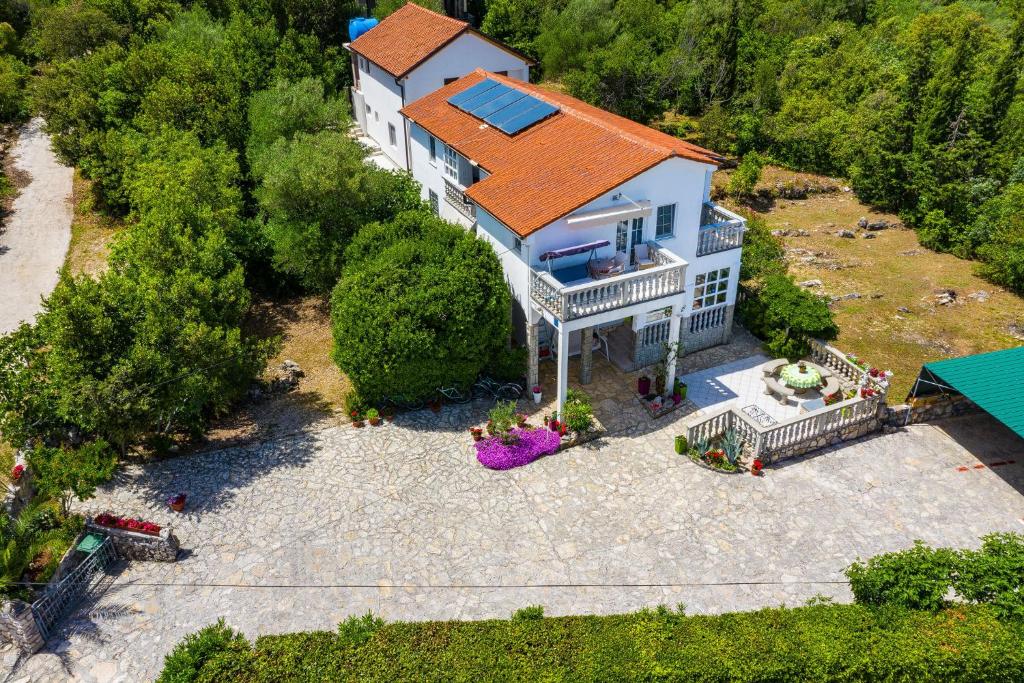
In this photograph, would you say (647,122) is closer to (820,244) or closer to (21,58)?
(820,244)

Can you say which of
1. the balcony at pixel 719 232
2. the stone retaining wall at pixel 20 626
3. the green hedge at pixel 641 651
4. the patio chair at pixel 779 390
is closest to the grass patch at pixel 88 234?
the stone retaining wall at pixel 20 626

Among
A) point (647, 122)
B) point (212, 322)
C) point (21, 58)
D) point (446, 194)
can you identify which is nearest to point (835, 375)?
point (446, 194)

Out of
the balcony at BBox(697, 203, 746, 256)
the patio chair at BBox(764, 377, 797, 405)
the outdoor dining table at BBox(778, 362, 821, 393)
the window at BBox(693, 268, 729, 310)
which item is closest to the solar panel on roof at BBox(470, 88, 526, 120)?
the balcony at BBox(697, 203, 746, 256)

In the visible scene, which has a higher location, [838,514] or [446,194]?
[446,194]

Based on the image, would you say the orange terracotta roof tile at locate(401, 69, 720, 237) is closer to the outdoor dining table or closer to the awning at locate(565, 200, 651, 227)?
the awning at locate(565, 200, 651, 227)

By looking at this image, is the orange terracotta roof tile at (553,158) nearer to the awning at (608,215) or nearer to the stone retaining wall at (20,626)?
the awning at (608,215)

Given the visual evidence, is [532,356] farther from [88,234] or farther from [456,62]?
[88,234]
